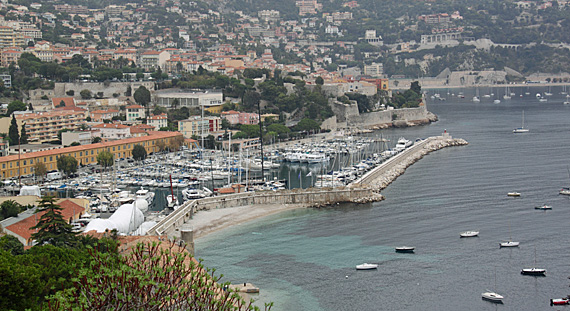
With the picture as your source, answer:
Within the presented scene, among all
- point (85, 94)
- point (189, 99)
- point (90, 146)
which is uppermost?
point (85, 94)

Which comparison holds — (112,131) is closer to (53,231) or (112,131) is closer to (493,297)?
(53,231)

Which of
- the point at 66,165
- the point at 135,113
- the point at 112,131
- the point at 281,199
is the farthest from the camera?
the point at 135,113

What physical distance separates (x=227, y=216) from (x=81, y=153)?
1038cm

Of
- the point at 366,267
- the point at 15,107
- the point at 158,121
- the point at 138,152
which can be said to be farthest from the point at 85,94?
the point at 366,267

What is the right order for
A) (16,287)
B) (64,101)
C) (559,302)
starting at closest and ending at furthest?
(16,287) → (559,302) → (64,101)

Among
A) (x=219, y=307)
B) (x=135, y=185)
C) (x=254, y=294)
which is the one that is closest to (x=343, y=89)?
(x=135, y=185)

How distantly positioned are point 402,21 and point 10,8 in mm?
58115

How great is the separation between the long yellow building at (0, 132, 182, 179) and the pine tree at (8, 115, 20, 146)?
3019 millimetres

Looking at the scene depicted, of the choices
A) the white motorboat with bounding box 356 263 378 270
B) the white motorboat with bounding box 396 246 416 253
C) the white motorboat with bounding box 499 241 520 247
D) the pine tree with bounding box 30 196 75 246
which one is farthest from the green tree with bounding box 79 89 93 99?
the white motorboat with bounding box 499 241 520 247

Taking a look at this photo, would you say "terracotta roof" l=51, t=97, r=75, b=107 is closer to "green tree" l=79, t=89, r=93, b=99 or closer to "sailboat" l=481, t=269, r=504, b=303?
"green tree" l=79, t=89, r=93, b=99

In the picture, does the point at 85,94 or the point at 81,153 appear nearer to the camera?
the point at 81,153

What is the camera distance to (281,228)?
18.3m

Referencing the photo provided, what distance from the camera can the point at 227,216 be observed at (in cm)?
1934

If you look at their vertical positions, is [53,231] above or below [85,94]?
below
